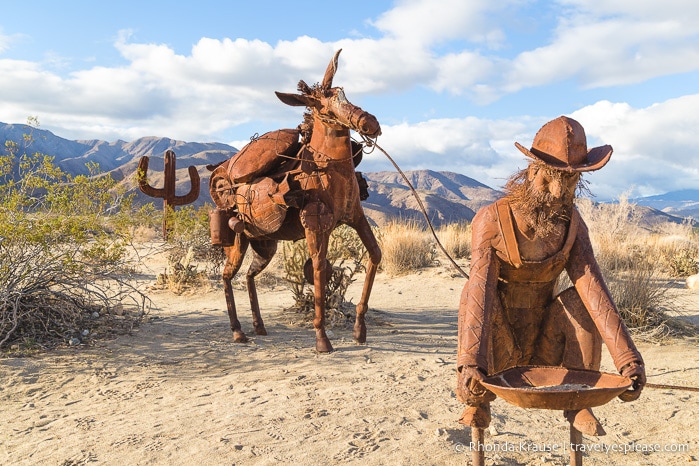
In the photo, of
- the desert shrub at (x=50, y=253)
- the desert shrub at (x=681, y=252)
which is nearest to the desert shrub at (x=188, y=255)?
the desert shrub at (x=50, y=253)

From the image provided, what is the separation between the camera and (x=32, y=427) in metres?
4.34

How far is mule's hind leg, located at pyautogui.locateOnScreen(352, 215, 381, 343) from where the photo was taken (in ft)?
21.3

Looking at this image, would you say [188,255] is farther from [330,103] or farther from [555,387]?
[555,387]

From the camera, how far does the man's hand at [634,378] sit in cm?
263

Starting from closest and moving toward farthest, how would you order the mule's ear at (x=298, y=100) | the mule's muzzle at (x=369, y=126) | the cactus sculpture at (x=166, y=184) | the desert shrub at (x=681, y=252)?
the mule's muzzle at (x=369, y=126) < the mule's ear at (x=298, y=100) < the cactus sculpture at (x=166, y=184) < the desert shrub at (x=681, y=252)

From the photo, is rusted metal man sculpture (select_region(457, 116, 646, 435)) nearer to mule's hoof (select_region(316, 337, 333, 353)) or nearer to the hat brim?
the hat brim

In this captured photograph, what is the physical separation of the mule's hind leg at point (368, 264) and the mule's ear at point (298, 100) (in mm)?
1433

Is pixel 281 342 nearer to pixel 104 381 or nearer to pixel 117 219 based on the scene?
pixel 104 381

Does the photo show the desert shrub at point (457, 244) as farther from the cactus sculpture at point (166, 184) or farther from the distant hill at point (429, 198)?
the cactus sculpture at point (166, 184)

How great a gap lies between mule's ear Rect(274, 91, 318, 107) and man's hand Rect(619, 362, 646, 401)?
406 centimetres

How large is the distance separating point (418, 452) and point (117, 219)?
5639mm

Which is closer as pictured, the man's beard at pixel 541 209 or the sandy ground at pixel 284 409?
the man's beard at pixel 541 209

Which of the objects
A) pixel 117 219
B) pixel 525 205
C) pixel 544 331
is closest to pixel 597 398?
pixel 544 331

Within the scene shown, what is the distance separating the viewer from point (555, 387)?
109 inches
